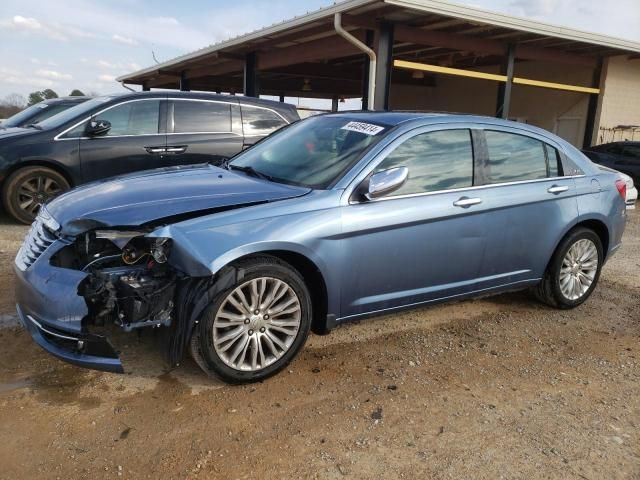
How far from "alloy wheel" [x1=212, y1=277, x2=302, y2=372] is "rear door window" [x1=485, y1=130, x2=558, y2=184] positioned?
1.89m

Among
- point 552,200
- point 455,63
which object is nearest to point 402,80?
point 455,63

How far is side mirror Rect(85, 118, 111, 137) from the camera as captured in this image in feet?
21.9

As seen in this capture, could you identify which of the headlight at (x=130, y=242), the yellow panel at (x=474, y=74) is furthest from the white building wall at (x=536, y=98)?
the headlight at (x=130, y=242)

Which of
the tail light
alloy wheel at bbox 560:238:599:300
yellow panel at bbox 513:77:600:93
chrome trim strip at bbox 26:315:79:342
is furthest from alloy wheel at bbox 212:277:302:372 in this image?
yellow panel at bbox 513:77:600:93

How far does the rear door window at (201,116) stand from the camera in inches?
280

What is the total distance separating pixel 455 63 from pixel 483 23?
7953 mm

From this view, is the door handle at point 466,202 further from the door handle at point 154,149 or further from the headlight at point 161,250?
the door handle at point 154,149

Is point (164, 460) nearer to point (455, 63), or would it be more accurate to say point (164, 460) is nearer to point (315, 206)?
point (315, 206)

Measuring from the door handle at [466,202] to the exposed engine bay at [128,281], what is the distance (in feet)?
6.53

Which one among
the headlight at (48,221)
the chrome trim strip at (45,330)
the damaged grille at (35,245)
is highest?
the headlight at (48,221)

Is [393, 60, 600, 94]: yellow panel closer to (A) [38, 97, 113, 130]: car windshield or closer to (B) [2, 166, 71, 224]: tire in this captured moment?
(A) [38, 97, 113, 130]: car windshield

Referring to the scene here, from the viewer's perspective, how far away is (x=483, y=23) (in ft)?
35.0

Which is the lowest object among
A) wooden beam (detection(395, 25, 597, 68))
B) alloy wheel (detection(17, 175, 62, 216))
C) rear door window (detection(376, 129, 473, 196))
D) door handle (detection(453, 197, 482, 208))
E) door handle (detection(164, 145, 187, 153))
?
alloy wheel (detection(17, 175, 62, 216))

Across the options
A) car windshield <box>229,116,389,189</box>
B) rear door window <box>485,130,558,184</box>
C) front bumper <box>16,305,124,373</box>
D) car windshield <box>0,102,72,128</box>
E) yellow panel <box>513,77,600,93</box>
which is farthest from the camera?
yellow panel <box>513,77,600,93</box>
